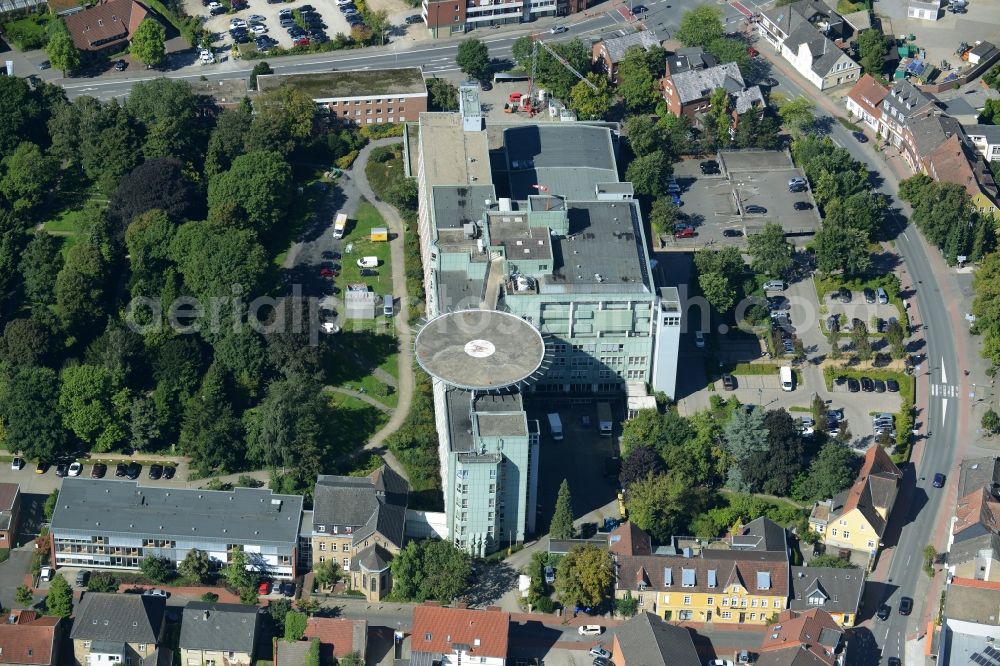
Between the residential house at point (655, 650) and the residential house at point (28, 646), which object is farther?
the residential house at point (28, 646)

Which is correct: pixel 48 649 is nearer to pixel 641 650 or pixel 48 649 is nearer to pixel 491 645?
pixel 491 645

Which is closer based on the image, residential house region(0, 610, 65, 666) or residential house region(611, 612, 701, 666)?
residential house region(611, 612, 701, 666)

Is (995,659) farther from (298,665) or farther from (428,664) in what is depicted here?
(298,665)

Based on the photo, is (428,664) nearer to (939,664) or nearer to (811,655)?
(811,655)

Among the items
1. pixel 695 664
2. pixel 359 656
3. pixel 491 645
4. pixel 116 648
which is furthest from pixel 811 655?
pixel 116 648

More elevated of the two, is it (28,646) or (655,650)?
(28,646)

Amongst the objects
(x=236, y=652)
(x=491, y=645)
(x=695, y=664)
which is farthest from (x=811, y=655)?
(x=236, y=652)

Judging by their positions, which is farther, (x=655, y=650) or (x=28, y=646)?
(x=28, y=646)
